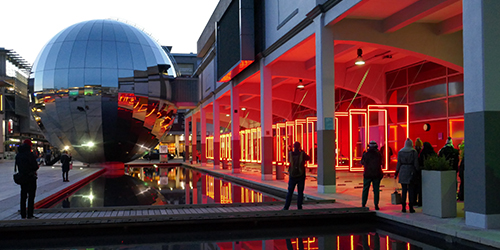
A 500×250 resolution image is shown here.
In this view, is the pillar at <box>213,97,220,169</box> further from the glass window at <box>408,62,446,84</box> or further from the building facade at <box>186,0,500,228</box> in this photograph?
the glass window at <box>408,62,446,84</box>

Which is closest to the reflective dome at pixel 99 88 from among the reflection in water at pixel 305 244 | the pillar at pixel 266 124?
the pillar at pixel 266 124

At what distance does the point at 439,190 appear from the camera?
9.12 metres

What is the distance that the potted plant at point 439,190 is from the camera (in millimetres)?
9078

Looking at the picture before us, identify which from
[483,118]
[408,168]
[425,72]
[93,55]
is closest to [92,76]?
[93,55]

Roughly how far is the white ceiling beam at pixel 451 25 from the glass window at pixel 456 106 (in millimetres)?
3180

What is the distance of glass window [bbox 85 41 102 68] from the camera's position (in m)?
24.2

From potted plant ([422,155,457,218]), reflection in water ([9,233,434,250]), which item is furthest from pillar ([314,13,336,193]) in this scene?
reflection in water ([9,233,434,250])

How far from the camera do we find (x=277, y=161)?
69.7ft

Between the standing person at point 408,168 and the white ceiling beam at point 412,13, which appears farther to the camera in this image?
the white ceiling beam at point 412,13

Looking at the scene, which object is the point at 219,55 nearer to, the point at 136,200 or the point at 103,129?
the point at 103,129

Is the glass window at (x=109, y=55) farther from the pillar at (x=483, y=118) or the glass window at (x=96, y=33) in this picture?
the pillar at (x=483, y=118)

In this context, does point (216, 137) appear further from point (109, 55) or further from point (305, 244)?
point (305, 244)

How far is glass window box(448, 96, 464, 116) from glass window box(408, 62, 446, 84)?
1323 mm

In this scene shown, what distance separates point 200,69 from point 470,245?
3368cm
